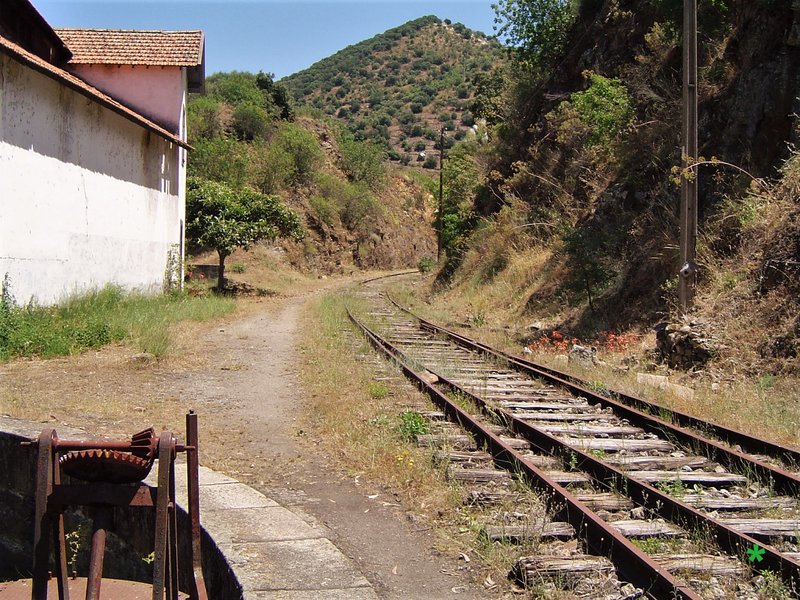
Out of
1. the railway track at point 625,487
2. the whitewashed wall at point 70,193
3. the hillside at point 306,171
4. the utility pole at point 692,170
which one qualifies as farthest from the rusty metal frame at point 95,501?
the hillside at point 306,171

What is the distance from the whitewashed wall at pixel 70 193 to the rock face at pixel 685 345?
11474mm

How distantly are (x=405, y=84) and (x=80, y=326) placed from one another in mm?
132718

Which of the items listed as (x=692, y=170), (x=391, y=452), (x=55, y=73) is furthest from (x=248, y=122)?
(x=391, y=452)

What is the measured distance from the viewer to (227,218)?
29.2 metres

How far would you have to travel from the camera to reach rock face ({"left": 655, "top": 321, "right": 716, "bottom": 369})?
11.9 metres

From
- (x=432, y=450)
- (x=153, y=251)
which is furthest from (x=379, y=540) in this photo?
(x=153, y=251)

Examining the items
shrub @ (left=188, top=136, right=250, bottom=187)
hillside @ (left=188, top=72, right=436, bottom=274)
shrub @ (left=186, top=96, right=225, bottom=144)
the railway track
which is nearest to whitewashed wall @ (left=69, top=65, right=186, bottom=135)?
hillside @ (left=188, top=72, right=436, bottom=274)

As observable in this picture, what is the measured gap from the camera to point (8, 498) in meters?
6.71

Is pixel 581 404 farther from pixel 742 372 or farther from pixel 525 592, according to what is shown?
pixel 525 592

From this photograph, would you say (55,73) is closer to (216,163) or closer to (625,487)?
(625,487)

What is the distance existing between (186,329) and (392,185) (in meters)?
55.0

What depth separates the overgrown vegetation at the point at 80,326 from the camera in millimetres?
13250

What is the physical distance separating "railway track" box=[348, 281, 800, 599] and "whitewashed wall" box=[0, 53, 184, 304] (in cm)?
837

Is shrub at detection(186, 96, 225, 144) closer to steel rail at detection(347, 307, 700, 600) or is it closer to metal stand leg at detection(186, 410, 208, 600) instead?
steel rail at detection(347, 307, 700, 600)
